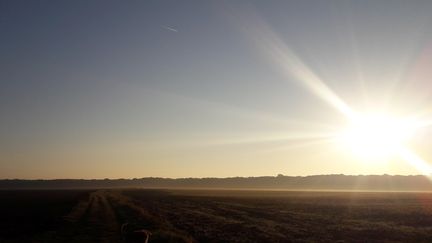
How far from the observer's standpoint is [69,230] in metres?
31.3

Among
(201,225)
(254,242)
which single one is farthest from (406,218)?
(254,242)

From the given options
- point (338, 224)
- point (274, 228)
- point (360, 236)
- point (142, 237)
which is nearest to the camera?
point (142, 237)

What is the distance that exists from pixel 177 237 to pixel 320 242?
8261mm

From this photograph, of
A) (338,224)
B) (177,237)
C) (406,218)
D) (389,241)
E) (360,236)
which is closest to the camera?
(177,237)

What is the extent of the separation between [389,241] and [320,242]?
14.7ft

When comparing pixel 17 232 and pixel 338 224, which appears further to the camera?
pixel 338 224

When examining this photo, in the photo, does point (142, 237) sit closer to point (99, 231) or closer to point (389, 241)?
point (99, 231)

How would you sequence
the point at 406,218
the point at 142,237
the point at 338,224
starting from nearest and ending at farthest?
1. the point at 142,237
2. the point at 338,224
3. the point at 406,218

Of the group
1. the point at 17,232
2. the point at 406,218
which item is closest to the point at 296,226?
the point at 406,218

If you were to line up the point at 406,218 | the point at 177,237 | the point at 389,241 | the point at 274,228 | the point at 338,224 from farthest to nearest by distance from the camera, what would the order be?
the point at 406,218, the point at 338,224, the point at 274,228, the point at 389,241, the point at 177,237

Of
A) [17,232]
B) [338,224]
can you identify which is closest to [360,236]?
[338,224]

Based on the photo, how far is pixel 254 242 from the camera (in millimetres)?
26016

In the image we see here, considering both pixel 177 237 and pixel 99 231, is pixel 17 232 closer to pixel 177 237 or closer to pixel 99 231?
pixel 99 231

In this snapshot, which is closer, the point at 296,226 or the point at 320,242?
the point at 320,242
